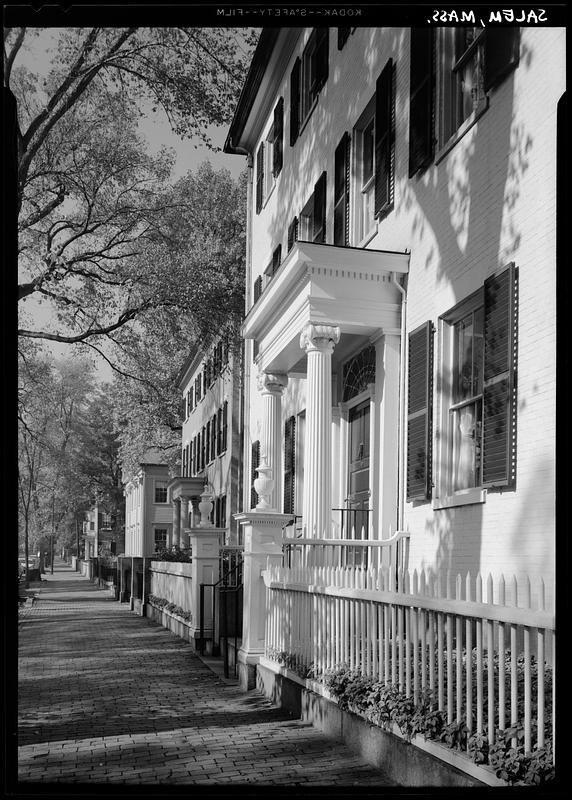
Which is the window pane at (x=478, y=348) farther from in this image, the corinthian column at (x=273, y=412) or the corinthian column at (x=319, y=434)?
the corinthian column at (x=273, y=412)

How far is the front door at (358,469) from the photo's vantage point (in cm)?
1266

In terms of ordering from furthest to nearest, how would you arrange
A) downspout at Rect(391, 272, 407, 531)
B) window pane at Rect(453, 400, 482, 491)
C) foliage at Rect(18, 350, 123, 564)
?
1. foliage at Rect(18, 350, 123, 564)
2. downspout at Rect(391, 272, 407, 531)
3. window pane at Rect(453, 400, 482, 491)

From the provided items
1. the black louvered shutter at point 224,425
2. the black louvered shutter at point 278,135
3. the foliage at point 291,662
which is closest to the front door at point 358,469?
the foliage at point 291,662

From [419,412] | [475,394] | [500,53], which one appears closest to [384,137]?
[500,53]

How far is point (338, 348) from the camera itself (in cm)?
1309

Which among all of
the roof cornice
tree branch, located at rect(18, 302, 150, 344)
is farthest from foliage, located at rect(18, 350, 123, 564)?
the roof cornice

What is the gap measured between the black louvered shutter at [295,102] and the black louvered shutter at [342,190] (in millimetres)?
2992

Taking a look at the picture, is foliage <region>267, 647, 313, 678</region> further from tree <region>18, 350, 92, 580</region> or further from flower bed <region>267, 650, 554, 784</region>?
tree <region>18, 350, 92, 580</region>

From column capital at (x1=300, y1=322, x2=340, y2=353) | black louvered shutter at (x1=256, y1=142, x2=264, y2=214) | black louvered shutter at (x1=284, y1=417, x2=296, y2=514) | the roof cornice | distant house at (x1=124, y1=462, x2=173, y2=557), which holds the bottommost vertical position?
distant house at (x1=124, y1=462, x2=173, y2=557)

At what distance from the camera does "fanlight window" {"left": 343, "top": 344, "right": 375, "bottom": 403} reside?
1252 centimetres

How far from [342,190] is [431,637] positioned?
9.36 metres

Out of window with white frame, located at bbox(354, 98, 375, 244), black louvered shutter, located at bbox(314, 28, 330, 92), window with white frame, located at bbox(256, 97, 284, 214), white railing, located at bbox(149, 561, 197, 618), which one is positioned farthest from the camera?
window with white frame, located at bbox(256, 97, 284, 214)

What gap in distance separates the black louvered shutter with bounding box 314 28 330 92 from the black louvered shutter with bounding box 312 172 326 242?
1.51m
